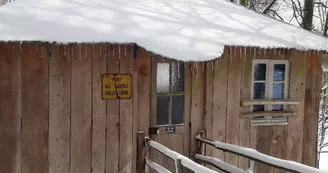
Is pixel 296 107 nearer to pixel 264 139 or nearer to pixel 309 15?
pixel 264 139

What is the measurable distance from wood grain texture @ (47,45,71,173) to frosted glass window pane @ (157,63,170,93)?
4.43 feet

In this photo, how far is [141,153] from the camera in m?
5.95

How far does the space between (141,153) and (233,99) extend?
1.75 metres

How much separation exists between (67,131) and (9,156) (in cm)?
82

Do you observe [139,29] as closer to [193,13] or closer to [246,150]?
[193,13]

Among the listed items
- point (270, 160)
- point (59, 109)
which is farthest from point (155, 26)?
point (270, 160)

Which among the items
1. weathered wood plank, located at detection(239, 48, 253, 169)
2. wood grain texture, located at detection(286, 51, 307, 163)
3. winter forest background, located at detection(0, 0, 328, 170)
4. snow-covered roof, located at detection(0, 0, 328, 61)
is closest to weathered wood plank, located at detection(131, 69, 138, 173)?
snow-covered roof, located at detection(0, 0, 328, 61)

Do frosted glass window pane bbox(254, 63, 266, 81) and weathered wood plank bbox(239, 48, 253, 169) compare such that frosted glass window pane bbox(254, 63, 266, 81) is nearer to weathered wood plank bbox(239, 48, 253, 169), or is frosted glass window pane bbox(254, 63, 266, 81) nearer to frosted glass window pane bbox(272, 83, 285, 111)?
weathered wood plank bbox(239, 48, 253, 169)

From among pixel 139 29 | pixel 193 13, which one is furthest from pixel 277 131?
pixel 139 29

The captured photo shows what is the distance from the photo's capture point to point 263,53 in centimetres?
655

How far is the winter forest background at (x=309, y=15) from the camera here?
1352 centimetres

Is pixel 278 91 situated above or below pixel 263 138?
above

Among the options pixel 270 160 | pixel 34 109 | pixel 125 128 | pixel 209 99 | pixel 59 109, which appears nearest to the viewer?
pixel 270 160

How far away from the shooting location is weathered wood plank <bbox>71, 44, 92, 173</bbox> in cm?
554
